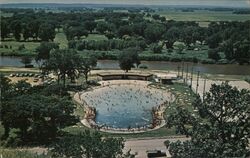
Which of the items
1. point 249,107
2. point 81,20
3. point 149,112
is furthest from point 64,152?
point 81,20

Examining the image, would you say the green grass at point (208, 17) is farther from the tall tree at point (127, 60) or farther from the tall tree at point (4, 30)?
the tall tree at point (127, 60)

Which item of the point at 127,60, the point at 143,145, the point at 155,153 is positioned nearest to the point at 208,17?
the point at 127,60

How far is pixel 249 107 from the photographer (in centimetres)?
444

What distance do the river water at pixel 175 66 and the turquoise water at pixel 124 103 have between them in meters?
4.15

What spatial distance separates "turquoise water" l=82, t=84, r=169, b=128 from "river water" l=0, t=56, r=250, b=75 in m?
4.15

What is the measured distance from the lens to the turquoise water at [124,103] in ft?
30.1

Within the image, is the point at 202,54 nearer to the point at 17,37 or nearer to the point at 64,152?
the point at 17,37

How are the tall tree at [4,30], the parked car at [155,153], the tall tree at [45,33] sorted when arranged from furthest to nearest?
1. the tall tree at [4,30]
2. the tall tree at [45,33]
3. the parked car at [155,153]

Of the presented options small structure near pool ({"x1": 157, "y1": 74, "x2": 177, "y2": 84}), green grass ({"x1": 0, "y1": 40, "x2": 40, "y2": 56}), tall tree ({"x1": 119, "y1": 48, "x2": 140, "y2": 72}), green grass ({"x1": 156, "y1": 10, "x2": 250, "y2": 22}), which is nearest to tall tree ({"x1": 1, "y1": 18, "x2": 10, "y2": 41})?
green grass ({"x1": 0, "y1": 40, "x2": 40, "y2": 56})

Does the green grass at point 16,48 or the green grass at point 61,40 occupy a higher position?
the green grass at point 61,40

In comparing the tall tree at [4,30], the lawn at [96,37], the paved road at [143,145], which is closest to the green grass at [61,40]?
the lawn at [96,37]

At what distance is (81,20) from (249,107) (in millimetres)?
23454

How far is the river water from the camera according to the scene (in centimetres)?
1616

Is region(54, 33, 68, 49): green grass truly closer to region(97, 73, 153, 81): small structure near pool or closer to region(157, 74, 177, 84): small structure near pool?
region(97, 73, 153, 81): small structure near pool
